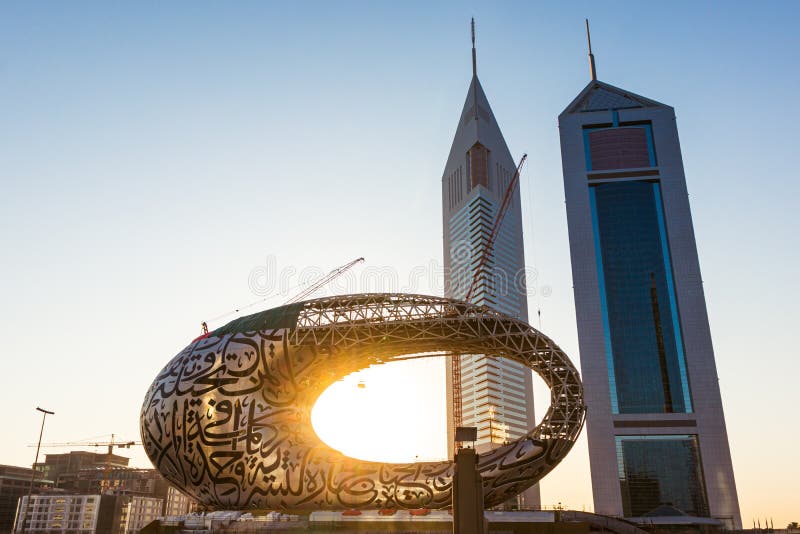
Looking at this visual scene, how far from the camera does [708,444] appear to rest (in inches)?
2960

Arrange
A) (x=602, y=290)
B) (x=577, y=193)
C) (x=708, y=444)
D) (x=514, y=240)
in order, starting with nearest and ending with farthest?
(x=708, y=444) < (x=602, y=290) < (x=577, y=193) < (x=514, y=240)

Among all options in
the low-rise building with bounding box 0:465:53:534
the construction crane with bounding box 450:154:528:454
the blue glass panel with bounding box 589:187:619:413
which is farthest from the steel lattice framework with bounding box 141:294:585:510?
the low-rise building with bounding box 0:465:53:534

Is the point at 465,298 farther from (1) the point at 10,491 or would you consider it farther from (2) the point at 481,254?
(1) the point at 10,491

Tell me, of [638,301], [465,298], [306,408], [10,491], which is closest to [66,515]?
[10,491]

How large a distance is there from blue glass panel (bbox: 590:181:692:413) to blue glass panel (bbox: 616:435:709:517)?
4036mm

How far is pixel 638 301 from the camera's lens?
82562 mm

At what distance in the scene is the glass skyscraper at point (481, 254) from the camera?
138750 mm

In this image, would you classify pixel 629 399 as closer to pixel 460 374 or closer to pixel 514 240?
pixel 460 374

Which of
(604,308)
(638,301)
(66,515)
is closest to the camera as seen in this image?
(638,301)

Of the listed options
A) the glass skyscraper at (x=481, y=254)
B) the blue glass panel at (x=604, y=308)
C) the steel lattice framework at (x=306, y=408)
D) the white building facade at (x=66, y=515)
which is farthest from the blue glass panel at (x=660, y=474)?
the white building facade at (x=66, y=515)

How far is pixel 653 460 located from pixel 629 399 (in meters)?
7.53

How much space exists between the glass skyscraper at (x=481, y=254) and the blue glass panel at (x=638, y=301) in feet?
170

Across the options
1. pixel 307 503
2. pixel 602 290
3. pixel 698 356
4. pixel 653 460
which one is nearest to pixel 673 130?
pixel 602 290

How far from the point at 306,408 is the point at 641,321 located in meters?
57.0
